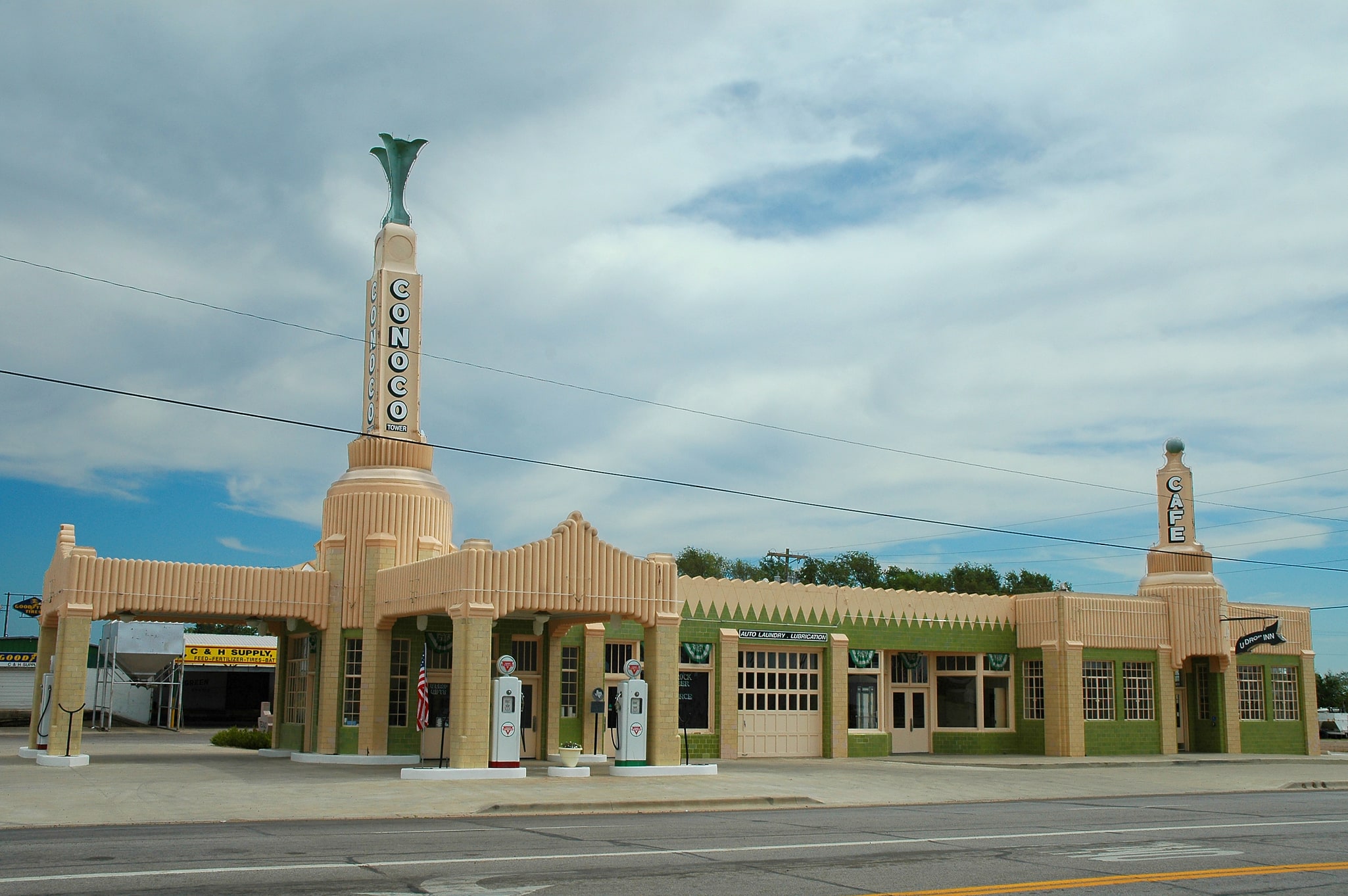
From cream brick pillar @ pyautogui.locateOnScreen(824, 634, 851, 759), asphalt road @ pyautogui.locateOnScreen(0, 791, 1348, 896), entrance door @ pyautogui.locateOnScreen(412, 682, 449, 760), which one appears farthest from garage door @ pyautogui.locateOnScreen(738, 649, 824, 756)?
asphalt road @ pyautogui.locateOnScreen(0, 791, 1348, 896)

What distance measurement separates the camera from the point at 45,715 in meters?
27.7

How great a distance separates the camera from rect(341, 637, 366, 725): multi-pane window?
27.9m

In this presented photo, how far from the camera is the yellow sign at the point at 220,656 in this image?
5109 centimetres

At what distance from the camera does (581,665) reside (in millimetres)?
29609

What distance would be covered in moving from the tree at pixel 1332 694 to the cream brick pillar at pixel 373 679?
266 ft

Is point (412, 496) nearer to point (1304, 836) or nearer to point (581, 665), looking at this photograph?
point (581, 665)

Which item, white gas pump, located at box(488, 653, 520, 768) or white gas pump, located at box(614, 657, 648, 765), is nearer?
white gas pump, located at box(488, 653, 520, 768)

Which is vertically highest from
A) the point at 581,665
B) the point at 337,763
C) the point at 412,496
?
the point at 412,496

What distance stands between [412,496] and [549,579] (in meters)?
7.01

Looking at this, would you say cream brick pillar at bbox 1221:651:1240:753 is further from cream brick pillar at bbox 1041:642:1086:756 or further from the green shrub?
the green shrub

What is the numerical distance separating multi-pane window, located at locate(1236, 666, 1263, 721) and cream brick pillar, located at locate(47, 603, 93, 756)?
108 feet

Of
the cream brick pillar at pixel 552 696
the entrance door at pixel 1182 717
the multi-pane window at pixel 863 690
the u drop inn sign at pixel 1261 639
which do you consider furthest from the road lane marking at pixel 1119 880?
the entrance door at pixel 1182 717

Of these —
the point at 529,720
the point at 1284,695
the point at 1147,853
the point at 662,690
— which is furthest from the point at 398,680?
the point at 1284,695

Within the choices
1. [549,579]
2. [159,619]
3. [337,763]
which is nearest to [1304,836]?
[549,579]
